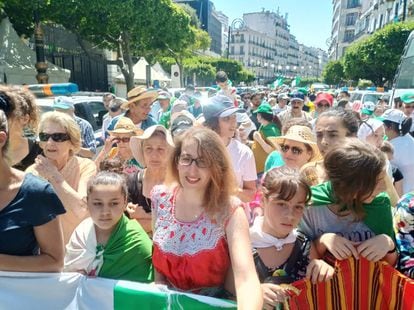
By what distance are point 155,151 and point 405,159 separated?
8.60 ft

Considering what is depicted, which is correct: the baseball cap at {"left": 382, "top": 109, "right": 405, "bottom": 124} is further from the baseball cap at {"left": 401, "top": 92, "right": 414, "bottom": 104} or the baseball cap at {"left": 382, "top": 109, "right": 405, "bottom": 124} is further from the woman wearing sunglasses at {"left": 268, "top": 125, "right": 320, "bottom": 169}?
the baseball cap at {"left": 401, "top": 92, "right": 414, "bottom": 104}

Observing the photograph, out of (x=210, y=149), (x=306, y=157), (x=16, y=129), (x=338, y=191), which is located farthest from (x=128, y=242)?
(x=306, y=157)

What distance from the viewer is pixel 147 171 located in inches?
114

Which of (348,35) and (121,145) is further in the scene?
(348,35)

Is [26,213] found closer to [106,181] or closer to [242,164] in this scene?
[106,181]

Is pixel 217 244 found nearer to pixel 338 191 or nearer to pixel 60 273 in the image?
pixel 338 191

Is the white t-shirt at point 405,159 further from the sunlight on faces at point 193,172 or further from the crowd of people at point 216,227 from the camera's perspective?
the sunlight on faces at point 193,172

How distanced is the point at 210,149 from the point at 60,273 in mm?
936

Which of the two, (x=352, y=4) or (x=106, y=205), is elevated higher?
(x=352, y=4)

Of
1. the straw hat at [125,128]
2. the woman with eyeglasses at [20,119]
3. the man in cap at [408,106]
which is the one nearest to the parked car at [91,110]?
the straw hat at [125,128]

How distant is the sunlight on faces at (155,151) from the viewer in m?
2.89

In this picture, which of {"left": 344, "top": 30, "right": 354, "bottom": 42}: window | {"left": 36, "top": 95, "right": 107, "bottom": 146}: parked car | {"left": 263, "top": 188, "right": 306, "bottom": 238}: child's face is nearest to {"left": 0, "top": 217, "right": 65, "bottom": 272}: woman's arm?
{"left": 263, "top": 188, "right": 306, "bottom": 238}: child's face

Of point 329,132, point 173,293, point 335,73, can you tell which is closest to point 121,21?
point 329,132

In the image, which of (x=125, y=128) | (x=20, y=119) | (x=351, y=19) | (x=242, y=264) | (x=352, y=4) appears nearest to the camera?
(x=242, y=264)
